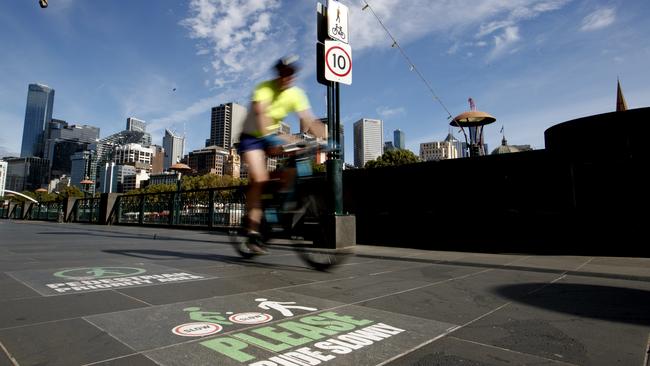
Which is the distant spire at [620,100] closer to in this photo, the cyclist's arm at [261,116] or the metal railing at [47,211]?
the cyclist's arm at [261,116]

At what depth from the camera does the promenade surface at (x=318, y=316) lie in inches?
72.7

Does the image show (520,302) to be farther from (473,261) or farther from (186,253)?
(186,253)

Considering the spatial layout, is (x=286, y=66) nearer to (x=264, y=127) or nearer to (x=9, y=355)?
(x=264, y=127)

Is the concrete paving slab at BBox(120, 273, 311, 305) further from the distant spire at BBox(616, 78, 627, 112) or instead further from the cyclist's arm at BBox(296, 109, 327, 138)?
the distant spire at BBox(616, 78, 627, 112)

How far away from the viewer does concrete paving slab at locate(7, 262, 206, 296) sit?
3309mm

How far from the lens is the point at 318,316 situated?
2.53 meters

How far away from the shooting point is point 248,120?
432 centimetres

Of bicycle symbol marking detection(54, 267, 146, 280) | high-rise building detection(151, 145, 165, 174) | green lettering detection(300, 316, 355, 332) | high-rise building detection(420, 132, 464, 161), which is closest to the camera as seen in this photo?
green lettering detection(300, 316, 355, 332)

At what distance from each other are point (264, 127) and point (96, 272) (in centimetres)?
246

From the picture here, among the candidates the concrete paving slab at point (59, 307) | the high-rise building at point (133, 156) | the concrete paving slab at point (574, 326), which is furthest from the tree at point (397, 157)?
the high-rise building at point (133, 156)

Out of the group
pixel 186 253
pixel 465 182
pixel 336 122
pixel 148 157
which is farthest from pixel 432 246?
pixel 148 157

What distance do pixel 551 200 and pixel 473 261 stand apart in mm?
2393

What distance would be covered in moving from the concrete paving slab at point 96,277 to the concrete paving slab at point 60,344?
1076 millimetres

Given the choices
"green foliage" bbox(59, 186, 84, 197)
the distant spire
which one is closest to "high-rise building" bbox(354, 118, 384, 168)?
"green foliage" bbox(59, 186, 84, 197)
